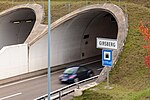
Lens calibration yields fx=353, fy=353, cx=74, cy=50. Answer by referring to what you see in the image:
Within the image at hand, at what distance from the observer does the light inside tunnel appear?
32.9 m

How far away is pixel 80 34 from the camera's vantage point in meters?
36.3

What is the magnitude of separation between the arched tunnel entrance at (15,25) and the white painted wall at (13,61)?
925 cm

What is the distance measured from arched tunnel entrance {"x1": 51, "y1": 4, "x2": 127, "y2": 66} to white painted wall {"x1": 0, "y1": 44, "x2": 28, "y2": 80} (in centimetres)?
356

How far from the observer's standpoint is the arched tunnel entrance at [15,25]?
3791 centimetres

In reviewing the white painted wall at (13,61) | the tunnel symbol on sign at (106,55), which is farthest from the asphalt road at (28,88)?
the tunnel symbol on sign at (106,55)

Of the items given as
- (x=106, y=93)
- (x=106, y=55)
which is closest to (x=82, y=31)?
(x=106, y=55)

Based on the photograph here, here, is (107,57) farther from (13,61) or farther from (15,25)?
(15,25)

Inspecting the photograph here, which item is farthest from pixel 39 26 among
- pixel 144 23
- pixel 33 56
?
pixel 144 23

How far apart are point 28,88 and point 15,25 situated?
14735mm

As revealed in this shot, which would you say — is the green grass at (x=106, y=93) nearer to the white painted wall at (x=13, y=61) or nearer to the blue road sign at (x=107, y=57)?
the blue road sign at (x=107, y=57)

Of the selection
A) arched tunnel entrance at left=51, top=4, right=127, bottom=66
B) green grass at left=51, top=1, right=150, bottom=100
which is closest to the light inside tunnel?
arched tunnel entrance at left=51, top=4, right=127, bottom=66

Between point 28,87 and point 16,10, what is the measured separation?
13034 millimetres

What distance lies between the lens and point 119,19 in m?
29.5

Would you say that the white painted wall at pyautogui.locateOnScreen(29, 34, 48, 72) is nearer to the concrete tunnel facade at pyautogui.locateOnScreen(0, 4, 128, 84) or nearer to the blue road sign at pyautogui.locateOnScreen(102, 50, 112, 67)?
the concrete tunnel facade at pyautogui.locateOnScreen(0, 4, 128, 84)
